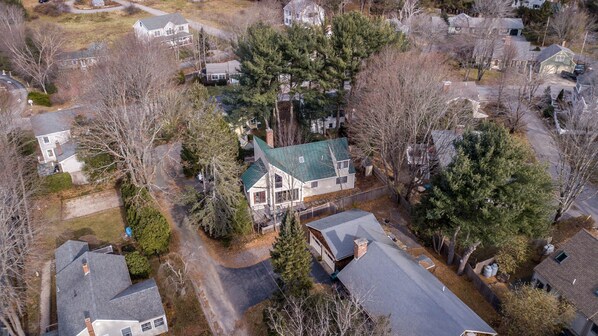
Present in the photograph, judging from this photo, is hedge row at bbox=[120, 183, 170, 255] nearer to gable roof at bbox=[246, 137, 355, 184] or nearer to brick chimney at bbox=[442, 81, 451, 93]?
A: gable roof at bbox=[246, 137, 355, 184]

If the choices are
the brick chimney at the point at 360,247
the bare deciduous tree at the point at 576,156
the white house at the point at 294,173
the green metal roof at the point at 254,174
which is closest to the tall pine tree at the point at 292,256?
the brick chimney at the point at 360,247

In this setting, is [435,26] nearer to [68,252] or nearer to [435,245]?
[435,245]

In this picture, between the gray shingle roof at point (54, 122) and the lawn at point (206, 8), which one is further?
the lawn at point (206, 8)

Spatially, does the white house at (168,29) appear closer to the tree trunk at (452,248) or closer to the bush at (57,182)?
the bush at (57,182)

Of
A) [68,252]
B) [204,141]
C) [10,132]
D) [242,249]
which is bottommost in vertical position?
[242,249]

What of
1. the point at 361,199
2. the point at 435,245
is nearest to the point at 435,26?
the point at 361,199

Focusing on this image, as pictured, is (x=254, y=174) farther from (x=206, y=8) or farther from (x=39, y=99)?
(x=206, y=8)

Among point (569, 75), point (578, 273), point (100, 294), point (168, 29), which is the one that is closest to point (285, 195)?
point (100, 294)
